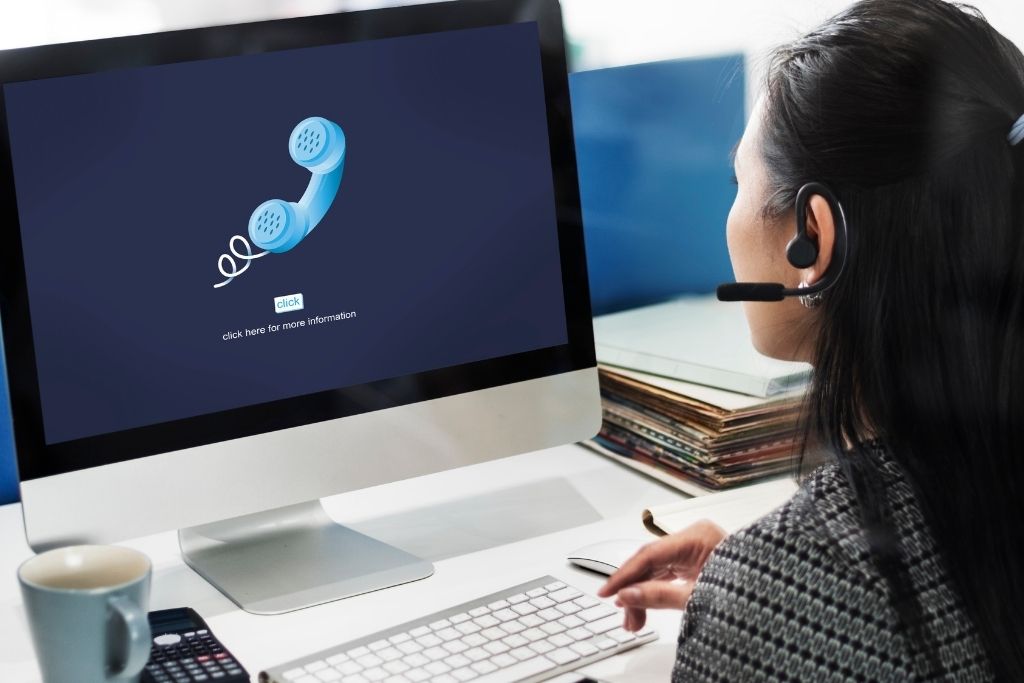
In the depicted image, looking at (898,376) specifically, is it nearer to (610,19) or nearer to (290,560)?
(290,560)

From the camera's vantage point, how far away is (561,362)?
1.11m

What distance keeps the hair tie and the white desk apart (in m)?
0.43

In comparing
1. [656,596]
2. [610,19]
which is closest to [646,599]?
[656,596]

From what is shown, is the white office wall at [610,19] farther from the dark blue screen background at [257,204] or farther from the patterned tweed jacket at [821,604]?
the patterned tweed jacket at [821,604]

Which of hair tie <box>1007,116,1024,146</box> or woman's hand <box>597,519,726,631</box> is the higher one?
hair tie <box>1007,116,1024,146</box>

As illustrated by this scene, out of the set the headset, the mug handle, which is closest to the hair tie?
the headset

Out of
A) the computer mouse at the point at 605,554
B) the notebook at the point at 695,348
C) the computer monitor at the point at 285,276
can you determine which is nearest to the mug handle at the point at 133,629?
the computer monitor at the point at 285,276

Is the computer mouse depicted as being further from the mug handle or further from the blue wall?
the blue wall

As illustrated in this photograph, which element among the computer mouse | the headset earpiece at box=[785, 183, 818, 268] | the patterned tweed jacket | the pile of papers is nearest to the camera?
the patterned tweed jacket

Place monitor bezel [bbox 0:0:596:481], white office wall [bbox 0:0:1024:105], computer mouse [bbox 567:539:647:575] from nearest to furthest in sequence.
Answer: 1. monitor bezel [bbox 0:0:596:481]
2. computer mouse [bbox 567:539:647:575]
3. white office wall [bbox 0:0:1024:105]

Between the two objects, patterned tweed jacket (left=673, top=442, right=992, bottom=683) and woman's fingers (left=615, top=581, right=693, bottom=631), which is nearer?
patterned tweed jacket (left=673, top=442, right=992, bottom=683)

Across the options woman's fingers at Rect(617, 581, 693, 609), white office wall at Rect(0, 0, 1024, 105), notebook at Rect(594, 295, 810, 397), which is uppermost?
white office wall at Rect(0, 0, 1024, 105)

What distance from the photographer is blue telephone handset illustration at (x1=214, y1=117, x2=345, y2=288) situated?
961mm

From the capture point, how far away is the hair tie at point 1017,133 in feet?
2.43
